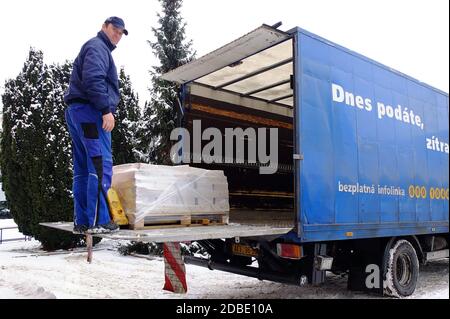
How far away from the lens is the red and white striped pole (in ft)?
17.3

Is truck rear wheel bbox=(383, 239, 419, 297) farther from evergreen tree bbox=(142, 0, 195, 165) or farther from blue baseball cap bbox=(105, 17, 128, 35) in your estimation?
evergreen tree bbox=(142, 0, 195, 165)

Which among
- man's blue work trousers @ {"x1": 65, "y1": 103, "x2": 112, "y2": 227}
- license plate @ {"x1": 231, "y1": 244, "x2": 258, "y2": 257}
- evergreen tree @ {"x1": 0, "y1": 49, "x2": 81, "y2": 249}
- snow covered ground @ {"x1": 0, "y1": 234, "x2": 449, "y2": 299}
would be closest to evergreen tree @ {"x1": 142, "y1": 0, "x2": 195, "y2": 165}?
evergreen tree @ {"x1": 0, "y1": 49, "x2": 81, "y2": 249}

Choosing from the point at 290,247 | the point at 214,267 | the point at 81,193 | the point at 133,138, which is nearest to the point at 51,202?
the point at 133,138

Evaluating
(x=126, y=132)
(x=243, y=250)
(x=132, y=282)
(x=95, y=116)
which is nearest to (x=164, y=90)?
(x=126, y=132)

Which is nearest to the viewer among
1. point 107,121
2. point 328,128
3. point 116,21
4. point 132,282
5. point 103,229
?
point 103,229

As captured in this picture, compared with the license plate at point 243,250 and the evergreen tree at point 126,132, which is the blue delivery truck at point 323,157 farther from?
the evergreen tree at point 126,132

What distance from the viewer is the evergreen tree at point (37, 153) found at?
1075 cm

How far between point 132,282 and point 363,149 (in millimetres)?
4135

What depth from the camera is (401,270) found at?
6301 millimetres

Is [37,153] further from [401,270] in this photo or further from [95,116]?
[401,270]

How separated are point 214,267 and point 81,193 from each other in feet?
7.48

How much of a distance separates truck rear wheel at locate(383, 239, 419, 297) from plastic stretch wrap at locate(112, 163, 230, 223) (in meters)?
2.38

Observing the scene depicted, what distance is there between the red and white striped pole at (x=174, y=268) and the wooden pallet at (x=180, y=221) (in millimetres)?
391
